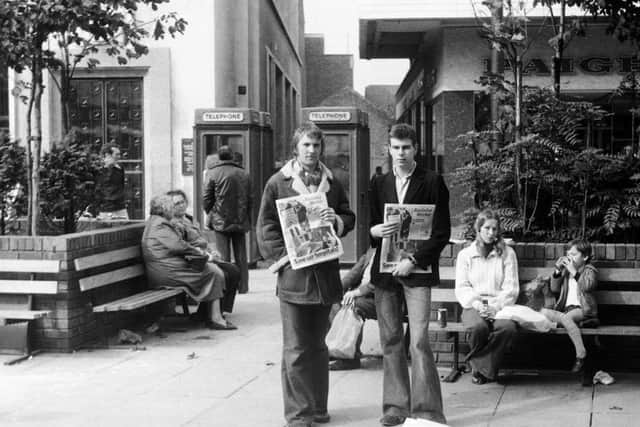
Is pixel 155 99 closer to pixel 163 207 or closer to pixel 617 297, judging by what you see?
pixel 163 207

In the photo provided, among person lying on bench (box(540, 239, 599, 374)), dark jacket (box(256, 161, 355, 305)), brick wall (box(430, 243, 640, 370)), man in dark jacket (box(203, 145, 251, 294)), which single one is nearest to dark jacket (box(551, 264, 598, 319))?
person lying on bench (box(540, 239, 599, 374))

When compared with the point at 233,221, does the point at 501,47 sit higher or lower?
higher

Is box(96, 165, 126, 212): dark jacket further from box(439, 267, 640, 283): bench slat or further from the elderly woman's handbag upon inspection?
box(439, 267, 640, 283): bench slat

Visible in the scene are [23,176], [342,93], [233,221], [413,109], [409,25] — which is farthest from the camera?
[342,93]

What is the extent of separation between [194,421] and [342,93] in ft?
201

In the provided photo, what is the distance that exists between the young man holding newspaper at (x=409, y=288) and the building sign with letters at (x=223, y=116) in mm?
9038

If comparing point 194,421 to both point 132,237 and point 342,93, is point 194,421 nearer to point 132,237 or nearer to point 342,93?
point 132,237

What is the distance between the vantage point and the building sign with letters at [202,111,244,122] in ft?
49.9

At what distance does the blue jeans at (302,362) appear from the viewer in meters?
6.16

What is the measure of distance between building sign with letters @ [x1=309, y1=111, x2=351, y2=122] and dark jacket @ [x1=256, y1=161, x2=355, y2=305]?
29.4ft

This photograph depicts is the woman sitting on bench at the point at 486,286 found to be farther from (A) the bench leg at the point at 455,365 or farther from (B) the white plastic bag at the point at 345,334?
(B) the white plastic bag at the point at 345,334

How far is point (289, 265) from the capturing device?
616cm

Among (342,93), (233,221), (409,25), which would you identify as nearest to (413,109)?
(409,25)

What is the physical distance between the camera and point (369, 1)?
19.6m
